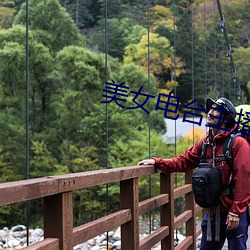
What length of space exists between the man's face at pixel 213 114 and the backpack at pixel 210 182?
68mm

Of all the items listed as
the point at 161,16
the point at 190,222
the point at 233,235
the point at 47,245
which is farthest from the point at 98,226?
the point at 161,16

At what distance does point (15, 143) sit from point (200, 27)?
927 cm

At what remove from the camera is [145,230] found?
13688mm

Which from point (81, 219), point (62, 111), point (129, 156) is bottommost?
point (81, 219)

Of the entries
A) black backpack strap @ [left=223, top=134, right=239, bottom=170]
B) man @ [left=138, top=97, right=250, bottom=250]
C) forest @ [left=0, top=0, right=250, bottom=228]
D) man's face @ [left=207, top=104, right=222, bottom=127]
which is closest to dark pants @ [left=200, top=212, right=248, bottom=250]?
man @ [left=138, top=97, right=250, bottom=250]

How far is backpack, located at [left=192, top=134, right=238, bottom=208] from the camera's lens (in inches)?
81.4

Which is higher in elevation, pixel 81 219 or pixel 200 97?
pixel 200 97

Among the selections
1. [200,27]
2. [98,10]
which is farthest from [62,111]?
[200,27]

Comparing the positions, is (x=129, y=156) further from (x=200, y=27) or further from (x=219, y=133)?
(x=219, y=133)

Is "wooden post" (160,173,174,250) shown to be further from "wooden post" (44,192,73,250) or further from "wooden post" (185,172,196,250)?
"wooden post" (44,192,73,250)

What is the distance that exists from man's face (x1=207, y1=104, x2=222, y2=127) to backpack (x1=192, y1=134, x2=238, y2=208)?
68 millimetres

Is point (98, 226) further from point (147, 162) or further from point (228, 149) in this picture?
point (147, 162)

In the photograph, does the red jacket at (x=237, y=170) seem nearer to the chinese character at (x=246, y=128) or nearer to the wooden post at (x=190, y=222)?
the chinese character at (x=246, y=128)

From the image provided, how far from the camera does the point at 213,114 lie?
212 centimetres
